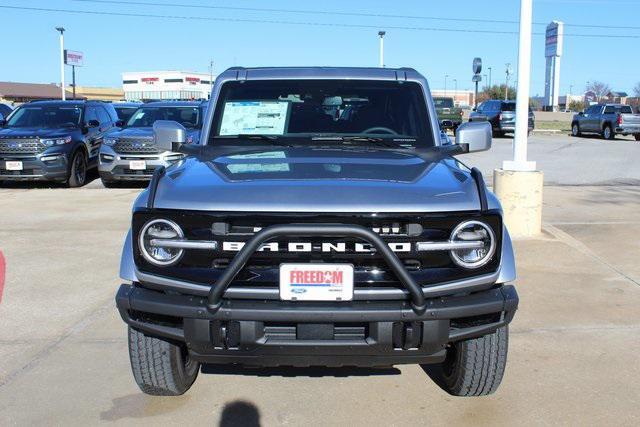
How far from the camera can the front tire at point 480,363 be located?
11.2 ft

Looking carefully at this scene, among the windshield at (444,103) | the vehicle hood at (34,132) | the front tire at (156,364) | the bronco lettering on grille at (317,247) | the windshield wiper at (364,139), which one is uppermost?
the windshield at (444,103)

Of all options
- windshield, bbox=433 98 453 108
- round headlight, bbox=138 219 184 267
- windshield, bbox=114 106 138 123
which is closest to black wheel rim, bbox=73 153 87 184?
windshield, bbox=114 106 138 123

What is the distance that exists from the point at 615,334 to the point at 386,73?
2.49m

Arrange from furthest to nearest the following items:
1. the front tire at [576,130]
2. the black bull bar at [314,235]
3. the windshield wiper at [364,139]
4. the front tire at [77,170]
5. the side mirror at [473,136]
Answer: the front tire at [576,130] < the front tire at [77,170] < the side mirror at [473,136] < the windshield wiper at [364,139] < the black bull bar at [314,235]

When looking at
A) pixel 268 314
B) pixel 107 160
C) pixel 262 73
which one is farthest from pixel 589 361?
pixel 107 160

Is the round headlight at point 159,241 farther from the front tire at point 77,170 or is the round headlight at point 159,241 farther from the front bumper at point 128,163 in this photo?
the front tire at point 77,170

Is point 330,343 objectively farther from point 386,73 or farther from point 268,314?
point 386,73

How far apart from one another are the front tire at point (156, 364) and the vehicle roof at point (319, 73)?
204cm

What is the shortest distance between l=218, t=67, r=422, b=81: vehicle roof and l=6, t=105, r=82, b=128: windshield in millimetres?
10273

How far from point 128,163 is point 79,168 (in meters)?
1.63

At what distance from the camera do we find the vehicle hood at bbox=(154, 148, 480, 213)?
2953mm

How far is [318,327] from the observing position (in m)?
2.93

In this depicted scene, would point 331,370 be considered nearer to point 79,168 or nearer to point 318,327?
point 318,327

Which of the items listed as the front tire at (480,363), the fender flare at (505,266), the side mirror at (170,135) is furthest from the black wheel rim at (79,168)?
the fender flare at (505,266)
